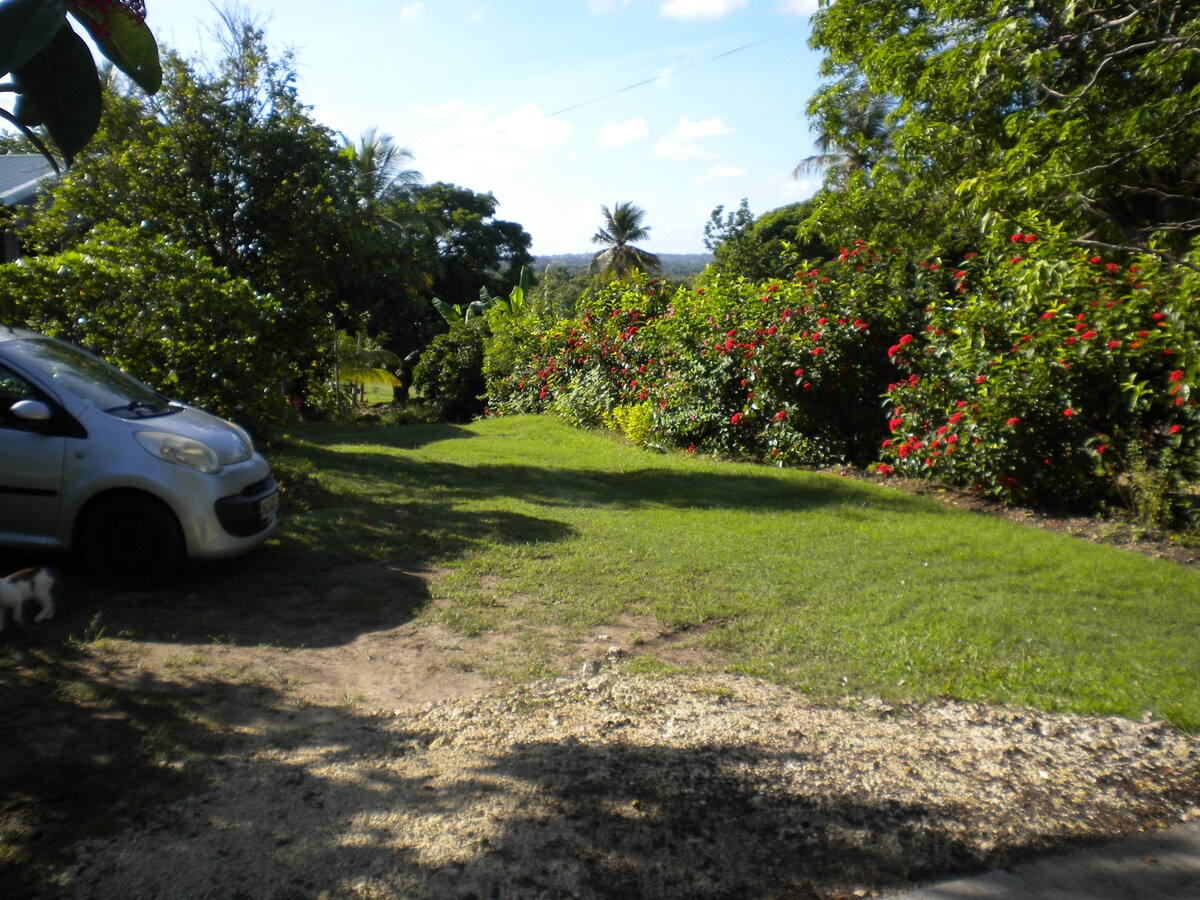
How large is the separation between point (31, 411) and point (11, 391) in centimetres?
39

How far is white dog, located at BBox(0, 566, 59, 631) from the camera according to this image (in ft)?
17.8

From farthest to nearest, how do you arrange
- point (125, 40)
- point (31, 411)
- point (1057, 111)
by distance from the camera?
point (1057, 111) < point (31, 411) < point (125, 40)

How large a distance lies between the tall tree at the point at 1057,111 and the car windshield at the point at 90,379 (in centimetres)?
900

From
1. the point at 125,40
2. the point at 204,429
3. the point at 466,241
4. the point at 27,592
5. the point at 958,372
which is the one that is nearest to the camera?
the point at 125,40

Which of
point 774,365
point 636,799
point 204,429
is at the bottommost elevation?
point 636,799

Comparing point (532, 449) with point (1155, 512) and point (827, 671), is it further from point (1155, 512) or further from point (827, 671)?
point (827, 671)

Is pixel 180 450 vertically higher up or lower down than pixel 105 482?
higher up

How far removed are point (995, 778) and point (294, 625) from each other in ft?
13.5

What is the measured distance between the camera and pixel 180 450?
662 cm

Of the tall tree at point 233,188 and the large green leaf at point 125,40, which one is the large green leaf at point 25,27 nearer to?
the large green leaf at point 125,40

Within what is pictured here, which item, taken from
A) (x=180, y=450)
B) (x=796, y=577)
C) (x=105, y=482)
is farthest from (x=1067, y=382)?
(x=105, y=482)

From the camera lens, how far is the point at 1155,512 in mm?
9305

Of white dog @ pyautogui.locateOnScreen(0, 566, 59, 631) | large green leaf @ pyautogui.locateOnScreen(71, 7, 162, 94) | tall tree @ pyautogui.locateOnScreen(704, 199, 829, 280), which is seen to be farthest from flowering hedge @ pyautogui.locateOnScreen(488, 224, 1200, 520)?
tall tree @ pyautogui.locateOnScreen(704, 199, 829, 280)

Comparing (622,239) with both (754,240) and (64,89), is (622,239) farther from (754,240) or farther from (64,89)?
(64,89)
